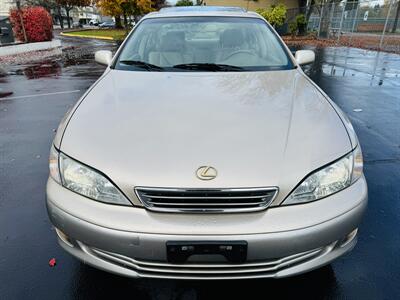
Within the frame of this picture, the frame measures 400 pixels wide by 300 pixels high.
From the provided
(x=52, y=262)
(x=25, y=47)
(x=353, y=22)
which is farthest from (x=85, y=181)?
(x=353, y=22)

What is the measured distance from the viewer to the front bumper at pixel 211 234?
63.5 inches

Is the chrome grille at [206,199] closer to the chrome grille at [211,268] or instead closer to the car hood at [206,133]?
the car hood at [206,133]

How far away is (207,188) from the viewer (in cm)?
162

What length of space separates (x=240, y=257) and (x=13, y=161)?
10.4 ft

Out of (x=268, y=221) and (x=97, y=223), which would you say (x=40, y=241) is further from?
(x=268, y=221)

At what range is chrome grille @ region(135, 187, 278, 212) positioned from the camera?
64.3 inches

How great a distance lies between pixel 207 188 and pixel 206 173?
0.25 feet

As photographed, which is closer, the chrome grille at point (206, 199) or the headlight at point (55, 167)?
the chrome grille at point (206, 199)

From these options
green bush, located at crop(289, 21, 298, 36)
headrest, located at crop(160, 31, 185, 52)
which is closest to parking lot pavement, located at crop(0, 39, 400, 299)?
headrest, located at crop(160, 31, 185, 52)

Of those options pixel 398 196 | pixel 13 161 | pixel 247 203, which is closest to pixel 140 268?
pixel 247 203

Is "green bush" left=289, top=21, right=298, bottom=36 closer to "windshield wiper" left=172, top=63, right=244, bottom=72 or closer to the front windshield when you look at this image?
the front windshield

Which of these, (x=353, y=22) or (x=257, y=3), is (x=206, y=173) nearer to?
(x=353, y=22)

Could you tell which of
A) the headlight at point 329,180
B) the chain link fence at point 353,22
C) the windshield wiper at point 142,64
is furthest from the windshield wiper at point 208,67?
the chain link fence at point 353,22

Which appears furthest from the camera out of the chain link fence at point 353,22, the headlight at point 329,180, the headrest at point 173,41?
the chain link fence at point 353,22
